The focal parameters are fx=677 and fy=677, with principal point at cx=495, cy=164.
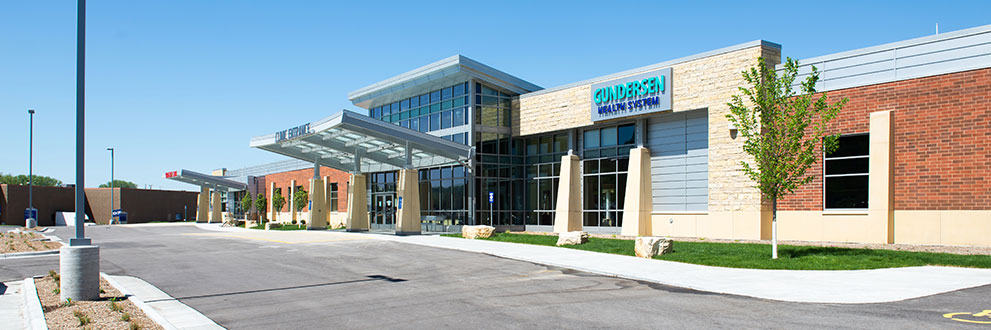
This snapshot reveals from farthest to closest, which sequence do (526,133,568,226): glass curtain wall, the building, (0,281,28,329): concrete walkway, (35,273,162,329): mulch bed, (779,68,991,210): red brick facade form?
(526,133,568,226): glass curtain wall → the building → (779,68,991,210): red brick facade → (0,281,28,329): concrete walkway → (35,273,162,329): mulch bed

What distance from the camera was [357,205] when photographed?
34.9m

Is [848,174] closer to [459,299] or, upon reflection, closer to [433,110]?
[459,299]

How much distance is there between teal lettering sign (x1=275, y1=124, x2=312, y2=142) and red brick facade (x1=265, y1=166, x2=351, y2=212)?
8.74 metres

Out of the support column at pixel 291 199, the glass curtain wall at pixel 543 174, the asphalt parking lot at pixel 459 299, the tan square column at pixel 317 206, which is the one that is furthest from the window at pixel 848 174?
the support column at pixel 291 199

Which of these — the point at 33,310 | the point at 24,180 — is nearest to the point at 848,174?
the point at 33,310

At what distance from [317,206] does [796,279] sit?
30.4 m

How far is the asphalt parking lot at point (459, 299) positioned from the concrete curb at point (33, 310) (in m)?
2.01

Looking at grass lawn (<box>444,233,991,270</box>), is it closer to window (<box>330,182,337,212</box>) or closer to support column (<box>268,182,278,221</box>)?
window (<box>330,182,337,212</box>)

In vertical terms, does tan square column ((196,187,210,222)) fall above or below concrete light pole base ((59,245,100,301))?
below

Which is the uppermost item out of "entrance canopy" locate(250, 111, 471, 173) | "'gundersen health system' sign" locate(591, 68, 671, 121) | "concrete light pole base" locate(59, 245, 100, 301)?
"'gundersen health system' sign" locate(591, 68, 671, 121)

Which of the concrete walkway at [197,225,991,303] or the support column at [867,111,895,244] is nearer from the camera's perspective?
the concrete walkway at [197,225,991,303]

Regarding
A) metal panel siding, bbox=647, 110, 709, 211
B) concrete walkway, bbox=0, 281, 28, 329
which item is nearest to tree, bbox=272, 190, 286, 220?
metal panel siding, bbox=647, 110, 709, 211

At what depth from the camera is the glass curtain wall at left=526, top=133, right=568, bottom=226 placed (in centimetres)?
3250

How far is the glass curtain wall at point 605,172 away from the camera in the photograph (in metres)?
29.1
